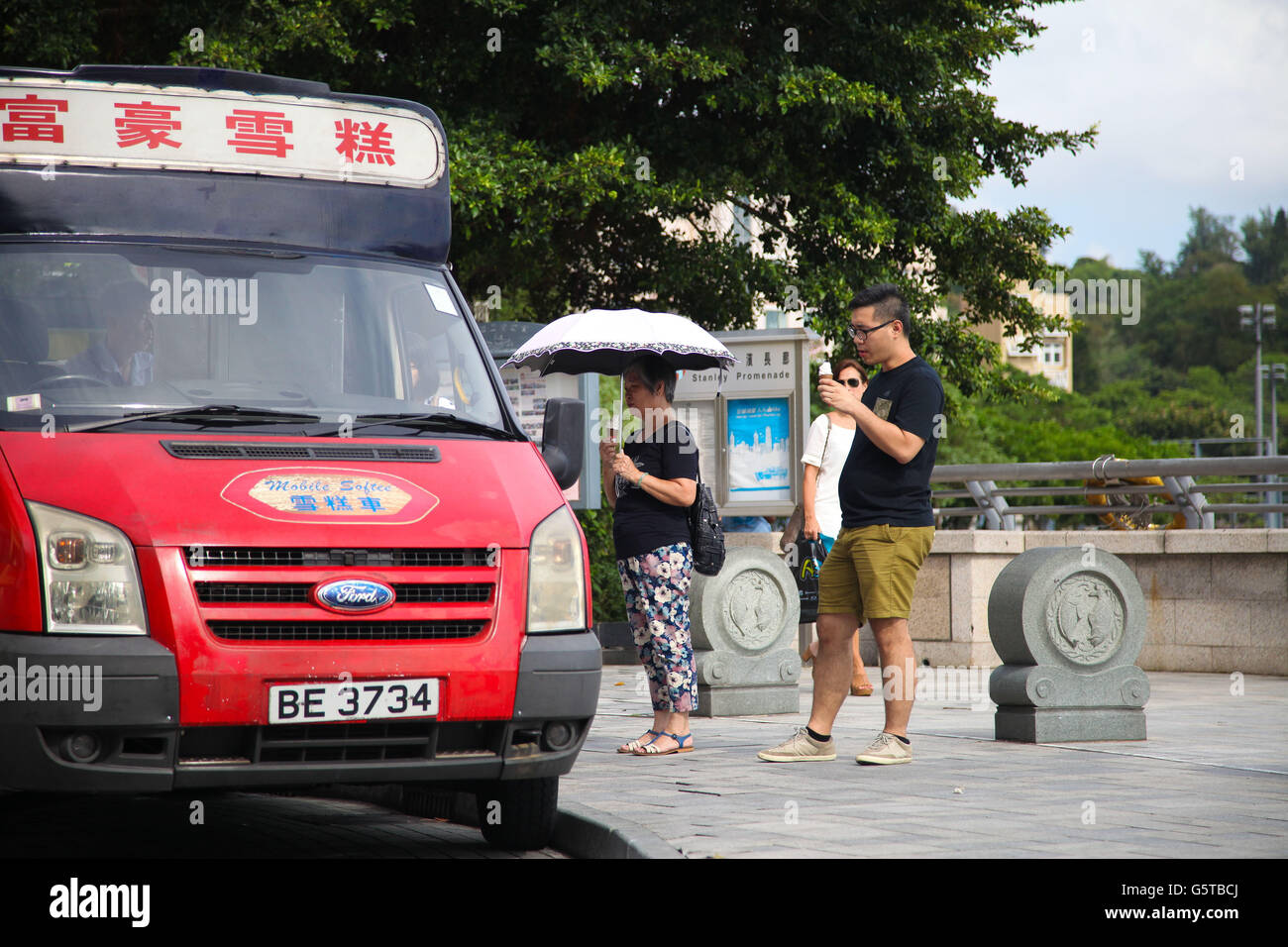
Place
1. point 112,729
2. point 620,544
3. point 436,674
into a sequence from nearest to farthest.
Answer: point 112,729 < point 436,674 < point 620,544

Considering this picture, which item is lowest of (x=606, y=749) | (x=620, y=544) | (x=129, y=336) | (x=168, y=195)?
(x=606, y=749)

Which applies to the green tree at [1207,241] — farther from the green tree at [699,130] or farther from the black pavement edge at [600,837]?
the black pavement edge at [600,837]

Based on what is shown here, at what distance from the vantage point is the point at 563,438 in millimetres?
5891

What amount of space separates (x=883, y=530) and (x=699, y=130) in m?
9.78

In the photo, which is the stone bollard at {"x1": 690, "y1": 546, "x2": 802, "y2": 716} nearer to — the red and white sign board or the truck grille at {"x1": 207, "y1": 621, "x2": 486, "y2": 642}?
the red and white sign board

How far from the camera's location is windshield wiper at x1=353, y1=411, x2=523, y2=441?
542 cm

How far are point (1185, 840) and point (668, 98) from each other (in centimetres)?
1220

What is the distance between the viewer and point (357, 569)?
4.88 metres

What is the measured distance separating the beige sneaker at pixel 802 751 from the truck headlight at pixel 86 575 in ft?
11.4

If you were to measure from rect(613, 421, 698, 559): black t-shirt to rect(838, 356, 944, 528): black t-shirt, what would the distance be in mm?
789

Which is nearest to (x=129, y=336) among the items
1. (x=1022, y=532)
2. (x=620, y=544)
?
(x=620, y=544)

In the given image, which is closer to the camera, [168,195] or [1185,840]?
[1185,840]

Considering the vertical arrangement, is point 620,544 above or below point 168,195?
below

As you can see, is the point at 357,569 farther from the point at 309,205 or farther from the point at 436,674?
the point at 309,205
